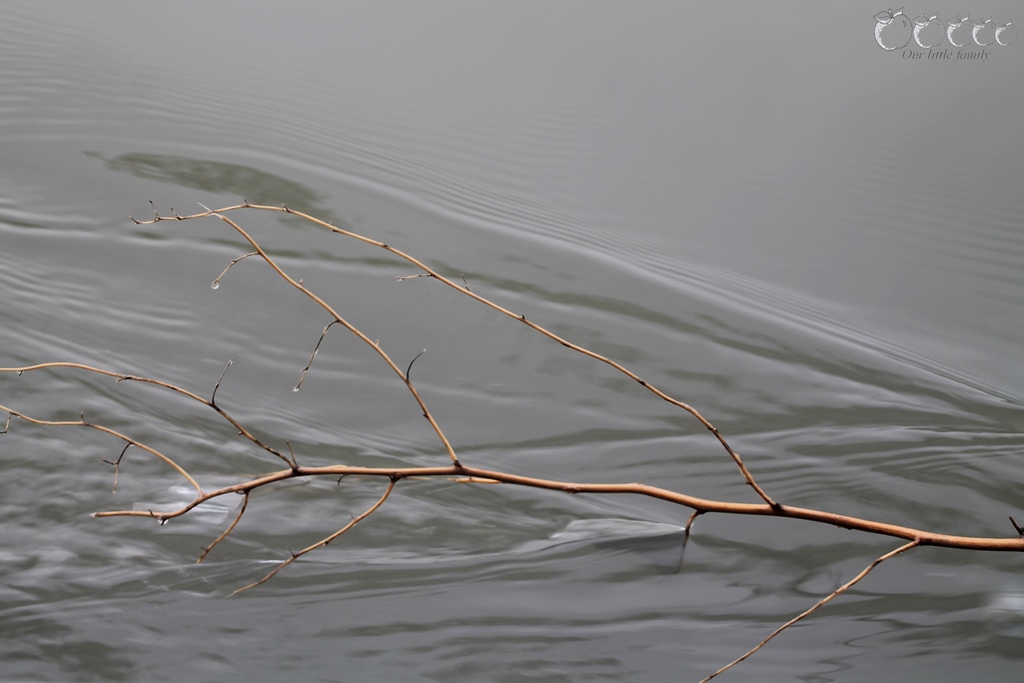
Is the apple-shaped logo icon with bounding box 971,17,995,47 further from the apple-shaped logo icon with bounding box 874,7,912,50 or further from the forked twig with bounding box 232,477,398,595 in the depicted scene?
the forked twig with bounding box 232,477,398,595

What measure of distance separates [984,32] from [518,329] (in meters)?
0.88

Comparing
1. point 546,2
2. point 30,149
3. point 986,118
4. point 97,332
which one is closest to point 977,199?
point 986,118

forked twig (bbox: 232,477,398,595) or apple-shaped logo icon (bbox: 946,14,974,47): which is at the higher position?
apple-shaped logo icon (bbox: 946,14,974,47)

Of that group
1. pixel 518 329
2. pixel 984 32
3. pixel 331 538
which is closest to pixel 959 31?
pixel 984 32

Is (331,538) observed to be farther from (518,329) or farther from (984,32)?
(984,32)

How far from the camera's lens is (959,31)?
145 cm

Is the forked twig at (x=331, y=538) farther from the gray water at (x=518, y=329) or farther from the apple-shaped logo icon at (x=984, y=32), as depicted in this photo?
the apple-shaped logo icon at (x=984, y=32)

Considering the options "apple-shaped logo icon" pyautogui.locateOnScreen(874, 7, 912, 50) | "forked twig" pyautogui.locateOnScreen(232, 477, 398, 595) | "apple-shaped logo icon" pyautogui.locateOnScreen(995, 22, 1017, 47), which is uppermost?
"apple-shaped logo icon" pyautogui.locateOnScreen(995, 22, 1017, 47)

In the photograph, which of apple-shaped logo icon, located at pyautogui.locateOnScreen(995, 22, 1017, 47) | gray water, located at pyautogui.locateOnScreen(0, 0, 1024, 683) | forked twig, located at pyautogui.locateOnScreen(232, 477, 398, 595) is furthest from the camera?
apple-shaped logo icon, located at pyautogui.locateOnScreen(995, 22, 1017, 47)

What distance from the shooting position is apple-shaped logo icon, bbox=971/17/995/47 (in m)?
1.44

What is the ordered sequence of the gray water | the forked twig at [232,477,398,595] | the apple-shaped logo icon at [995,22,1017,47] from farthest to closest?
the apple-shaped logo icon at [995,22,1017,47] < the gray water < the forked twig at [232,477,398,595]

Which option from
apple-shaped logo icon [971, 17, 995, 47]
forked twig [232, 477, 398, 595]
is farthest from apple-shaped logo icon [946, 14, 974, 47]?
forked twig [232, 477, 398, 595]

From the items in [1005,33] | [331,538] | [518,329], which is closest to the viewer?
[331,538]

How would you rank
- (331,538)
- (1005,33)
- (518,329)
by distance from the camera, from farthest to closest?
(1005,33) → (518,329) → (331,538)
